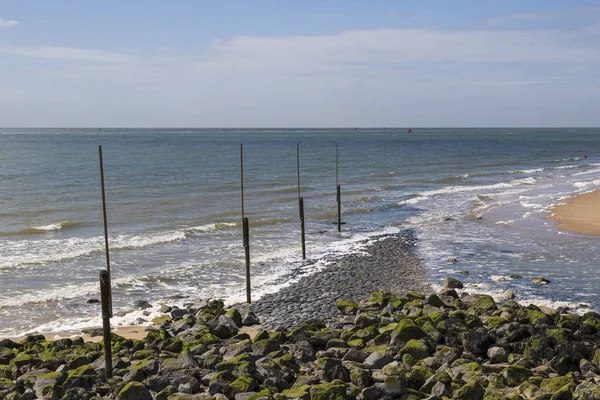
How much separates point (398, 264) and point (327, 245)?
416 centimetres

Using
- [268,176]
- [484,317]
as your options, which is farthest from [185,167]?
[484,317]

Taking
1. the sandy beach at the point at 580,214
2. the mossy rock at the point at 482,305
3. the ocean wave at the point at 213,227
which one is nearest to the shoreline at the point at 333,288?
the mossy rock at the point at 482,305

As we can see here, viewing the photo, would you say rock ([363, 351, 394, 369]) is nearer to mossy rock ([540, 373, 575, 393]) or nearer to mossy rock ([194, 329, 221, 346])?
mossy rock ([540, 373, 575, 393])

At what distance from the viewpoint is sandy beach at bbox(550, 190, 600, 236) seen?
2659 centimetres

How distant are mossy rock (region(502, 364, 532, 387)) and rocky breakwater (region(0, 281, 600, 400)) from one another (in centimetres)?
2

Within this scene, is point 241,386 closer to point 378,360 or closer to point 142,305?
point 378,360

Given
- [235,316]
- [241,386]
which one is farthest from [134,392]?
[235,316]

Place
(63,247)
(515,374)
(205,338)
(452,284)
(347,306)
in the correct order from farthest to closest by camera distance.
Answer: (63,247)
(452,284)
(347,306)
(205,338)
(515,374)

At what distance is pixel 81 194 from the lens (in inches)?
1564

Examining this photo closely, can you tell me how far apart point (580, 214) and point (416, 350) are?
71.3 ft

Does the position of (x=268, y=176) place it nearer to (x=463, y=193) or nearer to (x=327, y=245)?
(x=463, y=193)

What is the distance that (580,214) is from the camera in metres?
30.2

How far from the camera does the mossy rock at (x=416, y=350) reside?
452 inches

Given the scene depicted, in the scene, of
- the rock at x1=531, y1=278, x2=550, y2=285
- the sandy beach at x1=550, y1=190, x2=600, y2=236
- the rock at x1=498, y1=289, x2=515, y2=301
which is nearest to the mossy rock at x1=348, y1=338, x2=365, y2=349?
the rock at x1=498, y1=289, x2=515, y2=301
